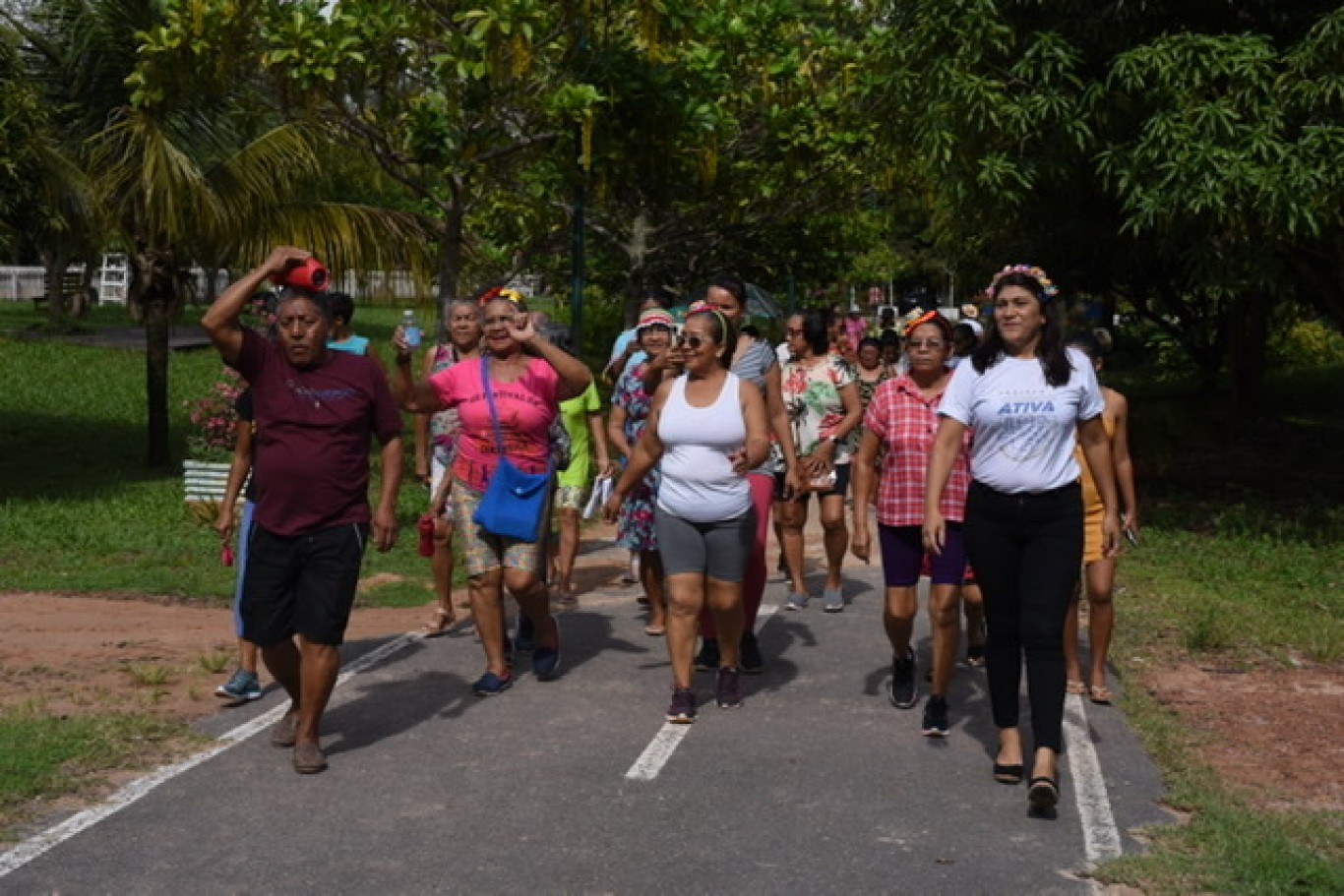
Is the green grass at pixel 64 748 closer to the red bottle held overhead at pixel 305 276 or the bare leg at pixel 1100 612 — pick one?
the red bottle held overhead at pixel 305 276

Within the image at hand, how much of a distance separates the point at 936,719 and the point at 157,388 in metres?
14.3

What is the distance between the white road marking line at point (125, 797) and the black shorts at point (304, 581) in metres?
0.59

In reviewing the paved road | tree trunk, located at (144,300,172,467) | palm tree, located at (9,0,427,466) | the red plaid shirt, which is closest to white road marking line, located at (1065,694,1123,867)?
the paved road

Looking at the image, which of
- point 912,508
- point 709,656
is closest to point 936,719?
point 912,508

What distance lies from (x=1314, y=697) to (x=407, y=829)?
502 centimetres

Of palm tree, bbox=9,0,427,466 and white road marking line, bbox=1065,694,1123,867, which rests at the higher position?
palm tree, bbox=9,0,427,466

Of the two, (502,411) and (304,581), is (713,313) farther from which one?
(304,581)

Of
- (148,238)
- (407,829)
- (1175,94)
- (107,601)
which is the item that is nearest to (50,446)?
(148,238)

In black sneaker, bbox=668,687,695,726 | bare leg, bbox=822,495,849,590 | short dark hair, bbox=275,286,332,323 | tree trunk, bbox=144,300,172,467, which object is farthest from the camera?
tree trunk, bbox=144,300,172,467

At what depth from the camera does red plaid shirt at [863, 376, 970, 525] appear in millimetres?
7695

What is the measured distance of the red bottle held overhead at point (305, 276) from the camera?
6.51 meters

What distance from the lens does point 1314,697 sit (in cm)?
887

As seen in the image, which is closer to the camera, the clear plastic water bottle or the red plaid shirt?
the clear plastic water bottle

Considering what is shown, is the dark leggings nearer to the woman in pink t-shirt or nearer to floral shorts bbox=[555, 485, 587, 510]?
the woman in pink t-shirt
